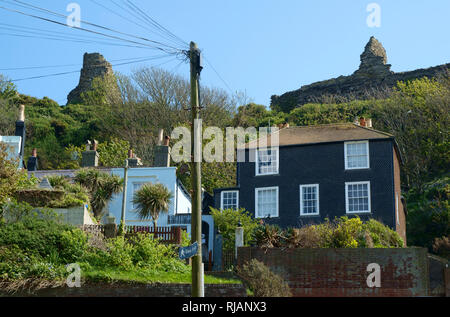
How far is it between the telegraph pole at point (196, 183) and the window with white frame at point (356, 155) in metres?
19.1

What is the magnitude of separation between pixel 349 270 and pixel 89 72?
222 ft

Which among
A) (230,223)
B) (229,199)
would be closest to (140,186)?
(229,199)

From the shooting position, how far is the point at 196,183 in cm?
1611

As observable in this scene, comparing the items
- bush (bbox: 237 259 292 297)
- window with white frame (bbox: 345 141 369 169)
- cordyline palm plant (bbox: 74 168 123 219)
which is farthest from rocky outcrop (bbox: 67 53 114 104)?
bush (bbox: 237 259 292 297)

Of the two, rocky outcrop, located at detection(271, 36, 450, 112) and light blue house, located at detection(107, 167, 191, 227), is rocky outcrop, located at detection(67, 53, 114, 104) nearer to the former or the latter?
rocky outcrop, located at detection(271, 36, 450, 112)

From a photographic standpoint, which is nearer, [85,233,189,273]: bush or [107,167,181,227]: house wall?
[85,233,189,273]: bush

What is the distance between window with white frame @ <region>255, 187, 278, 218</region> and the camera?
34.8 m

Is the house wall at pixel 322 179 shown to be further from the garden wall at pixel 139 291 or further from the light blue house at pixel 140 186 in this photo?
the garden wall at pixel 139 291

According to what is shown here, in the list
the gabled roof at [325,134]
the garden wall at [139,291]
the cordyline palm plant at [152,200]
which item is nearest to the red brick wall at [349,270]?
the garden wall at [139,291]

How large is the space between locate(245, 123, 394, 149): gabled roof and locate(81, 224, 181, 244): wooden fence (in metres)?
10.6

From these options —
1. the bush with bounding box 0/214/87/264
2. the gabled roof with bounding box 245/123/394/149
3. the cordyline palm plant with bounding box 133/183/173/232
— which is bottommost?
the bush with bounding box 0/214/87/264
